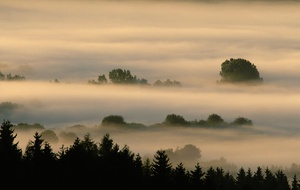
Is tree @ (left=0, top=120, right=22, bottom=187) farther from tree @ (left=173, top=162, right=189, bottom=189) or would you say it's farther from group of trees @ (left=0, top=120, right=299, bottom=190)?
tree @ (left=173, top=162, right=189, bottom=189)

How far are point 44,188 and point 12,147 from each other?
1544cm

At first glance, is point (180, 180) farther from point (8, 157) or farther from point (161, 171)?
point (8, 157)

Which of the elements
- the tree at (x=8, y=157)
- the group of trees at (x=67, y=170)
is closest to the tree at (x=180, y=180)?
the group of trees at (x=67, y=170)

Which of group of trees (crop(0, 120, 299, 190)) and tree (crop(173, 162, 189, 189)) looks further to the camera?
tree (crop(173, 162, 189, 189))

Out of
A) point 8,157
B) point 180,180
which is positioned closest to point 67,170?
point 8,157

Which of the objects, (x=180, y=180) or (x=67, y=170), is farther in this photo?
(x=180, y=180)

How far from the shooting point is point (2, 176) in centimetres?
16688

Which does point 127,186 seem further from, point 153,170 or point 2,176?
point 2,176

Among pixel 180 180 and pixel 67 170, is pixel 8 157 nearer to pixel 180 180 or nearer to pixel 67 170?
pixel 67 170

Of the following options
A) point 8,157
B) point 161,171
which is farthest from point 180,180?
point 8,157

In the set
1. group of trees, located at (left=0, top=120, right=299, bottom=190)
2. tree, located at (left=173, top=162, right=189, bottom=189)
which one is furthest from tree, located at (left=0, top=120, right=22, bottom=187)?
tree, located at (left=173, top=162, right=189, bottom=189)

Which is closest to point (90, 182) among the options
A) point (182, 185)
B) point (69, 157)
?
point (69, 157)

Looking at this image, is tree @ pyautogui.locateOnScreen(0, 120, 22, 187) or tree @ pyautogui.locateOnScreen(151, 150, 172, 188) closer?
tree @ pyautogui.locateOnScreen(0, 120, 22, 187)

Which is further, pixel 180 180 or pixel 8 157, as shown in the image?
pixel 180 180
